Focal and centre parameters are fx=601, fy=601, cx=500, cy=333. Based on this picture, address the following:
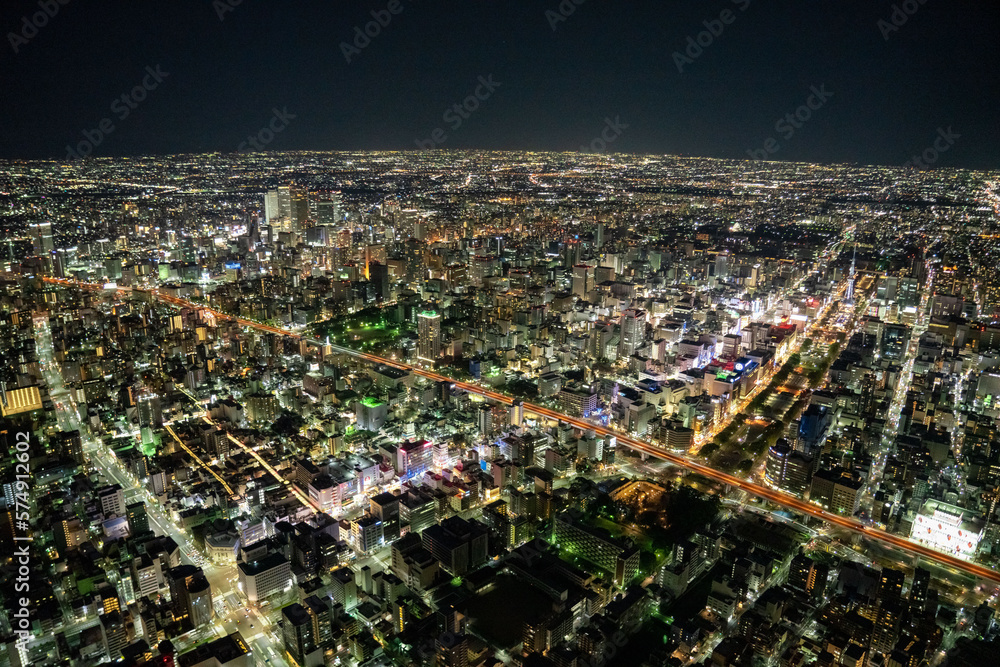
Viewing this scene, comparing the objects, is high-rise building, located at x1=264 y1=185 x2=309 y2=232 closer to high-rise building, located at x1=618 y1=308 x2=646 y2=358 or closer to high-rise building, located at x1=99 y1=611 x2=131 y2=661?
high-rise building, located at x1=618 y1=308 x2=646 y2=358

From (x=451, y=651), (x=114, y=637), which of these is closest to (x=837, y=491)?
(x=451, y=651)

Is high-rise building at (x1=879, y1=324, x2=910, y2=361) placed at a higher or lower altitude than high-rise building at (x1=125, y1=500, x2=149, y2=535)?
higher

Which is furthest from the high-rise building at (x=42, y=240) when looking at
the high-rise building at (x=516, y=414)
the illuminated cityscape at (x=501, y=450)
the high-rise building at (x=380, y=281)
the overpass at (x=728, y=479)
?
the high-rise building at (x=516, y=414)

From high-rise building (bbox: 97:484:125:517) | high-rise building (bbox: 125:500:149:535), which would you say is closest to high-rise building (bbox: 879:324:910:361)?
high-rise building (bbox: 125:500:149:535)

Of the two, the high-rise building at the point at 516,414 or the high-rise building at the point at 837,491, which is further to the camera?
the high-rise building at the point at 516,414

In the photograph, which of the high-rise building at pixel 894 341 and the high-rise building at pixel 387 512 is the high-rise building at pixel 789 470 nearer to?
the high-rise building at pixel 387 512

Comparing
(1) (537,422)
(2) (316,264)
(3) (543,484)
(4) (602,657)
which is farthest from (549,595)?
(2) (316,264)

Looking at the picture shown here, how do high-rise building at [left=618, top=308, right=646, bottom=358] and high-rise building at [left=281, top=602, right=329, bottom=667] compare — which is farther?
high-rise building at [left=618, top=308, right=646, bottom=358]

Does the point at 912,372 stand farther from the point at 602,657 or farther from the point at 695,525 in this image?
the point at 602,657

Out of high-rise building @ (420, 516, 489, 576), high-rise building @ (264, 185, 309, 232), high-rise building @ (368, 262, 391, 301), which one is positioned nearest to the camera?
high-rise building @ (420, 516, 489, 576)
